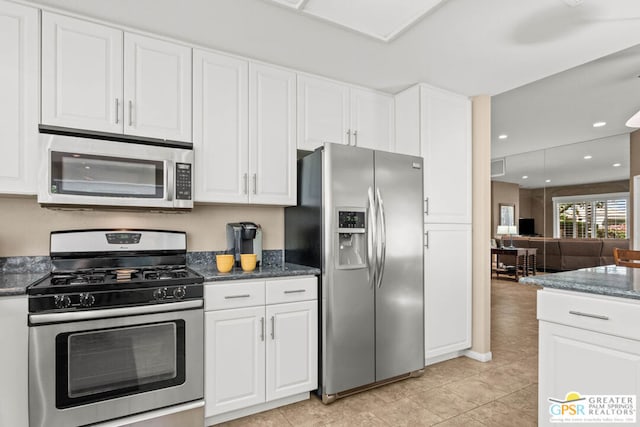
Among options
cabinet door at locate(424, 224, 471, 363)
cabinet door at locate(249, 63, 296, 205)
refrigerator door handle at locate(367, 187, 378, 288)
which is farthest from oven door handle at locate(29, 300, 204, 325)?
cabinet door at locate(424, 224, 471, 363)

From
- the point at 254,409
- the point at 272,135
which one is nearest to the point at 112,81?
the point at 272,135

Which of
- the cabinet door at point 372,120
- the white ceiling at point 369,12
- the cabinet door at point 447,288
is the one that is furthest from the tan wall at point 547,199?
the white ceiling at point 369,12

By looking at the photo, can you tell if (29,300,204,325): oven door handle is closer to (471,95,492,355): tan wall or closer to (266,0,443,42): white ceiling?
(266,0,443,42): white ceiling

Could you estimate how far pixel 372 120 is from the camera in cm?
313

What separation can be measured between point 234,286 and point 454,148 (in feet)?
7.40

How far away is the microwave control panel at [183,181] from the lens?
2285mm

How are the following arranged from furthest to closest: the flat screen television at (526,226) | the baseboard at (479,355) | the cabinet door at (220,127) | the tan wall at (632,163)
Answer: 1. the flat screen television at (526,226)
2. the tan wall at (632,163)
3. the baseboard at (479,355)
4. the cabinet door at (220,127)

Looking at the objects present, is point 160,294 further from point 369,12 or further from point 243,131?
point 369,12

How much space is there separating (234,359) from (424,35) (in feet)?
7.81

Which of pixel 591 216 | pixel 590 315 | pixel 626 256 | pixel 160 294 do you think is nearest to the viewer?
pixel 590 315

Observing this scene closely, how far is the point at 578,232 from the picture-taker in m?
6.54

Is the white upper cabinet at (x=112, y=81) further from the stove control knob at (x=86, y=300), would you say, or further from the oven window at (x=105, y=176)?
the stove control knob at (x=86, y=300)

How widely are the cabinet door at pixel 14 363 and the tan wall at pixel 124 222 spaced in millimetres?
697

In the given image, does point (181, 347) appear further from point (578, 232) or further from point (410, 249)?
point (578, 232)
